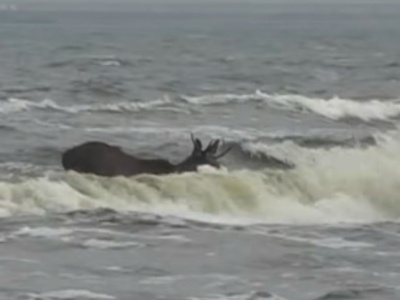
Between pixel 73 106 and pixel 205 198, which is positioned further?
pixel 73 106

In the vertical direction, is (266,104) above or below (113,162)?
above

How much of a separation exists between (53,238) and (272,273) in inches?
108

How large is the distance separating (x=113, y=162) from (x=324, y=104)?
17.6 meters

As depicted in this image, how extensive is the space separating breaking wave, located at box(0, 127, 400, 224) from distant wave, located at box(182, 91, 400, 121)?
13.3 m

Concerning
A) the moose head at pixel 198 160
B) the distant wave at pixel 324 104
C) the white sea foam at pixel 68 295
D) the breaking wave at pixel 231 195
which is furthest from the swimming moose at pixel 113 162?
the distant wave at pixel 324 104

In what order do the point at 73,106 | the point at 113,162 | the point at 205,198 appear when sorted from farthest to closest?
the point at 73,106
the point at 113,162
the point at 205,198

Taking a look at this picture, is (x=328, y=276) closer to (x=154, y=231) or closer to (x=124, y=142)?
(x=154, y=231)

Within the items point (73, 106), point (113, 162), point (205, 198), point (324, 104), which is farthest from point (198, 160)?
point (324, 104)

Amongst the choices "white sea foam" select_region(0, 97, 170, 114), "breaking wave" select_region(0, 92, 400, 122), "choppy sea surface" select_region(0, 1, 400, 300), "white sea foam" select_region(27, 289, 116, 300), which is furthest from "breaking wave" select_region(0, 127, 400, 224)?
"breaking wave" select_region(0, 92, 400, 122)

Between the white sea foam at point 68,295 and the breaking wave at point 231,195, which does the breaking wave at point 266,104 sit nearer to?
the breaking wave at point 231,195

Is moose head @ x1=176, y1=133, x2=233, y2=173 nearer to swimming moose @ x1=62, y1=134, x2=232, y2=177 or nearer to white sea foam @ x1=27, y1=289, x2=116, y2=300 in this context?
swimming moose @ x1=62, y1=134, x2=232, y2=177

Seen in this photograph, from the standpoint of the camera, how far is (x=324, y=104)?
40938 millimetres

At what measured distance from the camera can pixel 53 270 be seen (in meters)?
17.9

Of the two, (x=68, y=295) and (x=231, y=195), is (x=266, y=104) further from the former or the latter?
(x=68, y=295)
